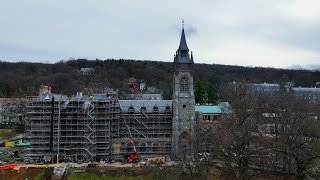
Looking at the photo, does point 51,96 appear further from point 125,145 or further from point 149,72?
point 149,72

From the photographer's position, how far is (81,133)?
2196 inches

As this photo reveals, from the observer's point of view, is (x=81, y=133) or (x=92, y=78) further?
(x=92, y=78)

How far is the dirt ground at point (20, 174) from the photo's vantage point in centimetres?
4928

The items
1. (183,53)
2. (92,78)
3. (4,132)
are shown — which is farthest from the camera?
(92,78)

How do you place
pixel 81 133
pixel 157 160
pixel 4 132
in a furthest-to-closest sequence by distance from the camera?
pixel 4 132 → pixel 81 133 → pixel 157 160

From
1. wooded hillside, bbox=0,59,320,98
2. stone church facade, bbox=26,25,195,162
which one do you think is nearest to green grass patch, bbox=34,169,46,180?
stone church facade, bbox=26,25,195,162

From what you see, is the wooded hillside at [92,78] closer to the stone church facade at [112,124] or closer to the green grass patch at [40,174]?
the stone church facade at [112,124]

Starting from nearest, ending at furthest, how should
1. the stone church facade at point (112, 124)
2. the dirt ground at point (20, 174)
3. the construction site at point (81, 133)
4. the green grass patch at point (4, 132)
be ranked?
1. the dirt ground at point (20, 174)
2. the construction site at point (81, 133)
3. the stone church facade at point (112, 124)
4. the green grass patch at point (4, 132)

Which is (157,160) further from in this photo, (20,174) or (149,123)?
(20,174)

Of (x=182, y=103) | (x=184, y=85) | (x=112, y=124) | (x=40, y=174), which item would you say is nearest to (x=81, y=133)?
(x=112, y=124)

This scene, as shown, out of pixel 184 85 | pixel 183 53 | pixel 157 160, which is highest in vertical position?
pixel 183 53

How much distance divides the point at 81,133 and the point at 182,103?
15.0 m

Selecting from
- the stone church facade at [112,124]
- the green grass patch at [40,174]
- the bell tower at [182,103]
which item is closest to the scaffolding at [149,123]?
the stone church facade at [112,124]

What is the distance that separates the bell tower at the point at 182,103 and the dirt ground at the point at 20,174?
62.6ft
